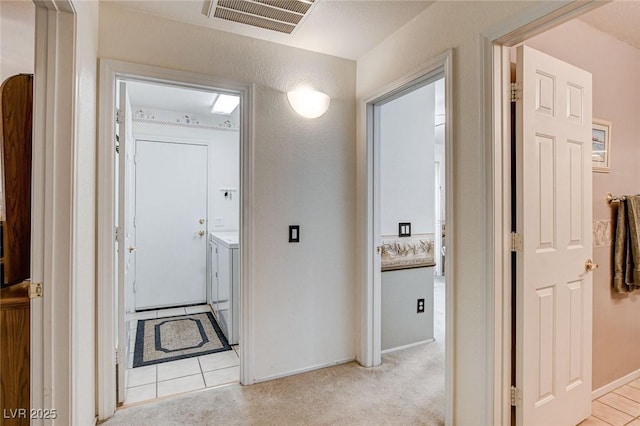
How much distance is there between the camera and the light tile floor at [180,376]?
90.6 inches

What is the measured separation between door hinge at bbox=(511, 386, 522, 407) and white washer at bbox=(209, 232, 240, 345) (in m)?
2.09

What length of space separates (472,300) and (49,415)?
1.93 meters

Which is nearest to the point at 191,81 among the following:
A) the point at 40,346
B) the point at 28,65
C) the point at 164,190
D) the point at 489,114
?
the point at 28,65

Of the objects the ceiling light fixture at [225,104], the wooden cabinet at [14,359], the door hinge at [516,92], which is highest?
the ceiling light fixture at [225,104]

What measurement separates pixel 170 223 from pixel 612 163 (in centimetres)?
432

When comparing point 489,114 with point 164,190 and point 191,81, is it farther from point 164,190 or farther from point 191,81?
point 164,190

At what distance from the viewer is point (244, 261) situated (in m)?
2.35

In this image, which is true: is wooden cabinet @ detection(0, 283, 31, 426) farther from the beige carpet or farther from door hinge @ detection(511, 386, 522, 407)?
door hinge @ detection(511, 386, 522, 407)

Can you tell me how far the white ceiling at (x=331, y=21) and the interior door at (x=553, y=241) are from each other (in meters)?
0.81

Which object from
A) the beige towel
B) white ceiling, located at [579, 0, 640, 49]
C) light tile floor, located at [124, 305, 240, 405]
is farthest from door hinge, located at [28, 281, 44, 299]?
the beige towel

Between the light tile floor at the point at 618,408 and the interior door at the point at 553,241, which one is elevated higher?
the interior door at the point at 553,241

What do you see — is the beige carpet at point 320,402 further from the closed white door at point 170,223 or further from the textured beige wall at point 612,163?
the closed white door at point 170,223

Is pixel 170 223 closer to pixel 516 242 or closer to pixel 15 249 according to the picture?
pixel 15 249

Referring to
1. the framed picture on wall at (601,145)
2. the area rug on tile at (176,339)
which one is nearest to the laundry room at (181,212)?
the area rug on tile at (176,339)
